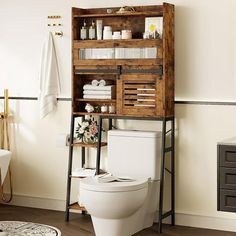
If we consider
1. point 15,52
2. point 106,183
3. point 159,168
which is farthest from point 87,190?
point 15,52

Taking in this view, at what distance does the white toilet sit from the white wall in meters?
0.28

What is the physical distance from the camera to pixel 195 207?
5.01 m

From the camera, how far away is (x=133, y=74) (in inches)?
193

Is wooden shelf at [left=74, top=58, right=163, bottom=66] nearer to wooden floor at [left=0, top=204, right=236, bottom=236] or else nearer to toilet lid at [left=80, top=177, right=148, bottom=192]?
toilet lid at [left=80, top=177, right=148, bottom=192]

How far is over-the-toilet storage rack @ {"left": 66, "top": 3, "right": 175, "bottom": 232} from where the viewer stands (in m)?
4.78

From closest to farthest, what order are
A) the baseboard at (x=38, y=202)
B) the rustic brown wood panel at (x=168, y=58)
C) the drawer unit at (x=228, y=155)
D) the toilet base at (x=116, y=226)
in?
the drawer unit at (x=228, y=155), the toilet base at (x=116, y=226), the rustic brown wood panel at (x=168, y=58), the baseboard at (x=38, y=202)

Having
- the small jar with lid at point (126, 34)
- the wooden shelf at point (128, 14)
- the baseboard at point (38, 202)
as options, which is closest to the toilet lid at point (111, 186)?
the baseboard at point (38, 202)

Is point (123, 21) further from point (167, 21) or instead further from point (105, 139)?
point (105, 139)

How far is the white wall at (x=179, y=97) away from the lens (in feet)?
15.9

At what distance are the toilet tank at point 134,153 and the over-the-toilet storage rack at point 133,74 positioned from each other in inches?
3.4

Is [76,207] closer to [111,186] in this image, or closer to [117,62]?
[111,186]

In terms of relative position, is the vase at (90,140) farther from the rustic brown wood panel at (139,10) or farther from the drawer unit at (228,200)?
the drawer unit at (228,200)

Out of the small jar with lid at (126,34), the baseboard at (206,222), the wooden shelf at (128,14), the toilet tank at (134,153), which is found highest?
the wooden shelf at (128,14)

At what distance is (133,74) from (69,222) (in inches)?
57.2
